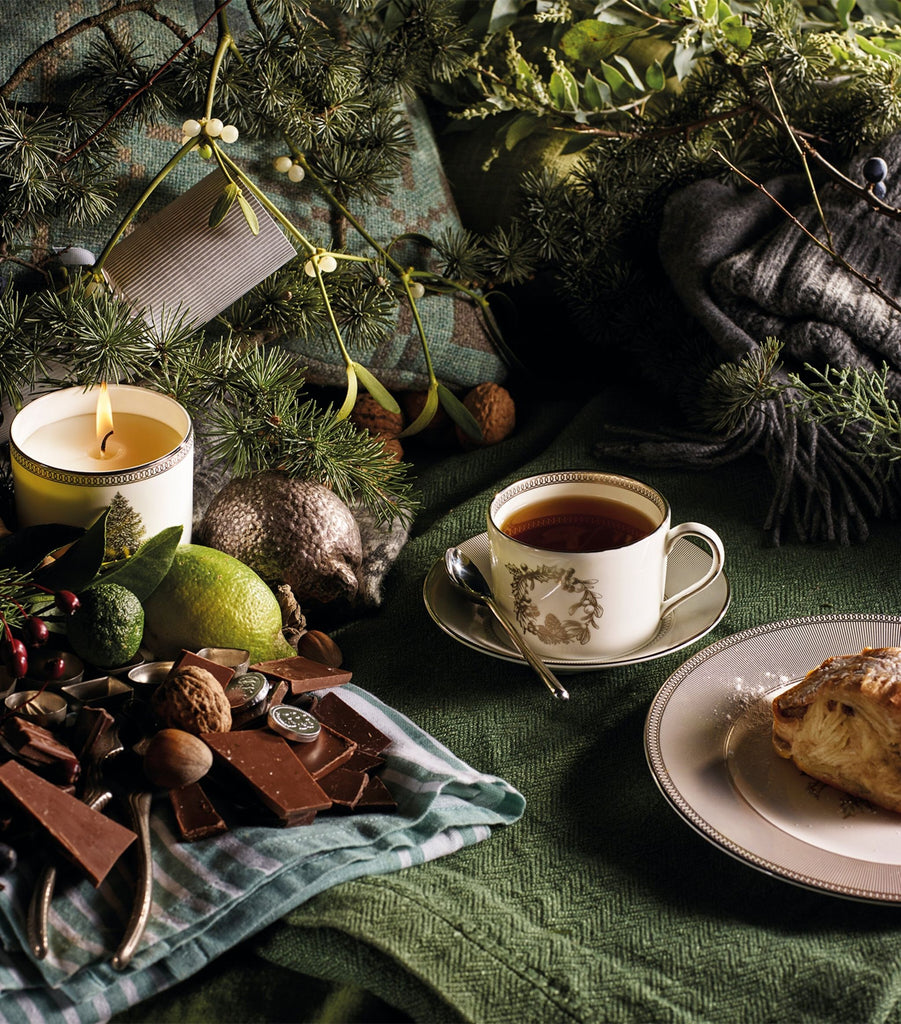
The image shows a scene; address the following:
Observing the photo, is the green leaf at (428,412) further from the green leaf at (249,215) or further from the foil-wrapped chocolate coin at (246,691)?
the foil-wrapped chocolate coin at (246,691)

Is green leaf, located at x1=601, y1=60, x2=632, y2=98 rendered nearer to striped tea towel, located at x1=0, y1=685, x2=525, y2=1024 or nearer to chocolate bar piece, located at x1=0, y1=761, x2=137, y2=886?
striped tea towel, located at x1=0, y1=685, x2=525, y2=1024

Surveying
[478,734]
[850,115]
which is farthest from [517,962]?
[850,115]

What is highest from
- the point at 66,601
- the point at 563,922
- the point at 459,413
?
the point at 66,601

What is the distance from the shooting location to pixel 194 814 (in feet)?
2.19

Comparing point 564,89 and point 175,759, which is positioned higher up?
point 564,89

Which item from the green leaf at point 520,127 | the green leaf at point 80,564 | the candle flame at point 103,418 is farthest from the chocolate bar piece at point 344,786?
the green leaf at point 520,127

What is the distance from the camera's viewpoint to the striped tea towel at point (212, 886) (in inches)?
22.9

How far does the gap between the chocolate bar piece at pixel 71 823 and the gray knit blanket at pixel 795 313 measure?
0.67 m

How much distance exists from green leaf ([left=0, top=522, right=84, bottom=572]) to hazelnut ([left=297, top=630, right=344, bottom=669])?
199mm

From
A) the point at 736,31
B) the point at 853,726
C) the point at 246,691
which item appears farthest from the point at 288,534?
the point at 736,31

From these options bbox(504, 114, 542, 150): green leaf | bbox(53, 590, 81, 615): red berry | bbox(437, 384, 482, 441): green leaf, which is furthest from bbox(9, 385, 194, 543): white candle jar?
bbox(504, 114, 542, 150): green leaf

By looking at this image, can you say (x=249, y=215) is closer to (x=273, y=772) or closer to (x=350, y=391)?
(x=350, y=391)

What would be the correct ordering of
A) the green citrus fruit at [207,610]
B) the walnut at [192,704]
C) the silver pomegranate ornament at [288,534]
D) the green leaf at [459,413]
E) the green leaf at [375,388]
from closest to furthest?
the walnut at [192,704], the green citrus fruit at [207,610], the silver pomegranate ornament at [288,534], the green leaf at [375,388], the green leaf at [459,413]

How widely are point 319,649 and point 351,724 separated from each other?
12cm
